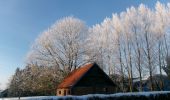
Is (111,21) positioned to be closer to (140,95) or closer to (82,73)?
(82,73)

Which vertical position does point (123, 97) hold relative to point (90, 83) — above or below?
below

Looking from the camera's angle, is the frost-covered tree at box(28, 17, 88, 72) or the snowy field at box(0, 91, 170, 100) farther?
the frost-covered tree at box(28, 17, 88, 72)

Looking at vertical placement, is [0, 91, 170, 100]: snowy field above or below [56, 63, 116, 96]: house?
below

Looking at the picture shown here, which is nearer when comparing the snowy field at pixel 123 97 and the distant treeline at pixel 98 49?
the snowy field at pixel 123 97

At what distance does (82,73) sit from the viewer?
37.8 metres

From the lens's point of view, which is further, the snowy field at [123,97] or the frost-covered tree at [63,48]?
the frost-covered tree at [63,48]

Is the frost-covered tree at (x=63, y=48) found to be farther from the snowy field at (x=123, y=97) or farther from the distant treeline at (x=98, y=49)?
the snowy field at (x=123, y=97)

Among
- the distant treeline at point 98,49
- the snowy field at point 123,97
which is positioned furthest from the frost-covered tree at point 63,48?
the snowy field at point 123,97

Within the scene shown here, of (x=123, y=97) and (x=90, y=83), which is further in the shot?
(x=90, y=83)

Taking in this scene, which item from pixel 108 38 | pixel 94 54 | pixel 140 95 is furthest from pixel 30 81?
pixel 140 95

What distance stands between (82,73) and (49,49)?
15.0 m

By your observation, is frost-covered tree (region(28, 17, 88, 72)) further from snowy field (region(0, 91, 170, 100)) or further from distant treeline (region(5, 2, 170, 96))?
snowy field (region(0, 91, 170, 100))

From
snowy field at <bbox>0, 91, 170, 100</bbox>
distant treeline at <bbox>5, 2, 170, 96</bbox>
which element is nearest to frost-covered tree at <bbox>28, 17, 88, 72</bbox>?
distant treeline at <bbox>5, 2, 170, 96</bbox>

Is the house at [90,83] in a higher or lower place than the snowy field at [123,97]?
higher
